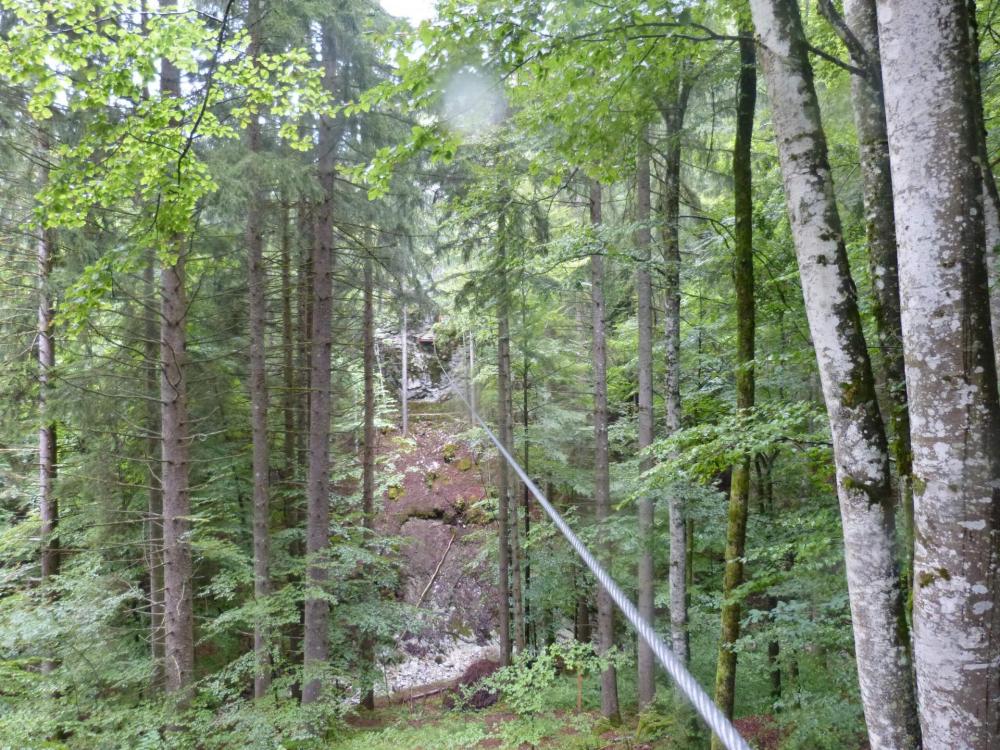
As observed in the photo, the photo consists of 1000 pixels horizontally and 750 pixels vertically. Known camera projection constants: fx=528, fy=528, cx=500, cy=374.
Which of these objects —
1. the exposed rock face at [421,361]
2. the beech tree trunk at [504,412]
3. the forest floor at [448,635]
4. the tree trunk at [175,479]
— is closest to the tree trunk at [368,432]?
the forest floor at [448,635]

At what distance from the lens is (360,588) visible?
31.4 ft

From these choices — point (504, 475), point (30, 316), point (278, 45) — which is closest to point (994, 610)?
point (278, 45)

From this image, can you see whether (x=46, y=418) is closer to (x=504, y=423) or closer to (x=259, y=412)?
(x=259, y=412)

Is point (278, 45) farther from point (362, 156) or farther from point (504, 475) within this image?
point (504, 475)

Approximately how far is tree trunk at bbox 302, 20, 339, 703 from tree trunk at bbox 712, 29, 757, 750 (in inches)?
190

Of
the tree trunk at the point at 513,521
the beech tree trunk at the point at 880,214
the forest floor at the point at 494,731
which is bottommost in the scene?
the forest floor at the point at 494,731

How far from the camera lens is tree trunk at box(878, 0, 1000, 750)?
1468 mm

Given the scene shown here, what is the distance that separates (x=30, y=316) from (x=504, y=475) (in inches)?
317

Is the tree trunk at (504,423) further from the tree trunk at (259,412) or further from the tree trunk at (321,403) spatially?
the tree trunk at (259,412)

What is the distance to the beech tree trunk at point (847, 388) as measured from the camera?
1978mm

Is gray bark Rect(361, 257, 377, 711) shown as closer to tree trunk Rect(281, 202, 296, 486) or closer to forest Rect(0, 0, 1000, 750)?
forest Rect(0, 0, 1000, 750)

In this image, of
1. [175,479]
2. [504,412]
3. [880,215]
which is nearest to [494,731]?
[504,412]

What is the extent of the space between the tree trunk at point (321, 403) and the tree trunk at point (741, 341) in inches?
190

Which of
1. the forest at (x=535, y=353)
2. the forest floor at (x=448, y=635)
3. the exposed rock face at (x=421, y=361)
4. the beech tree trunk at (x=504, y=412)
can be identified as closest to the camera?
the forest at (x=535, y=353)
